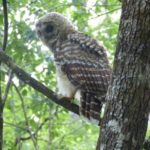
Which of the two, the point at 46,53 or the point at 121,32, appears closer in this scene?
the point at 121,32

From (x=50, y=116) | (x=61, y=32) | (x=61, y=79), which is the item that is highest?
(x=61, y=32)

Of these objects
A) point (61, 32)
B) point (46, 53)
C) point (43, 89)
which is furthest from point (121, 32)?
point (46, 53)

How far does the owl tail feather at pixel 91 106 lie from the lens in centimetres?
406

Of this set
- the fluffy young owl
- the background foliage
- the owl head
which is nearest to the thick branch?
the fluffy young owl

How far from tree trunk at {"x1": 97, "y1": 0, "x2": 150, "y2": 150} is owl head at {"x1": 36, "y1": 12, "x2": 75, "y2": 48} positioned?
2.92 metres

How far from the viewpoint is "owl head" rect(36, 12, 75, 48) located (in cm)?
561

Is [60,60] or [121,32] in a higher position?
[121,32]

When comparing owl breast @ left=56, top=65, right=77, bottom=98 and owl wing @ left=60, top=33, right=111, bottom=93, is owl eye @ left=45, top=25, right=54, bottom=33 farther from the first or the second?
owl breast @ left=56, top=65, right=77, bottom=98

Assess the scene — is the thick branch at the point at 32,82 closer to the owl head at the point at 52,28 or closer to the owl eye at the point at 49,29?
the owl head at the point at 52,28

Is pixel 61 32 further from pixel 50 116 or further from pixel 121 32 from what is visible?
pixel 121 32

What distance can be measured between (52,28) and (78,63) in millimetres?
1128

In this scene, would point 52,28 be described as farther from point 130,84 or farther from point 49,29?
point 130,84

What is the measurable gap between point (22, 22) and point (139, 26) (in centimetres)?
307

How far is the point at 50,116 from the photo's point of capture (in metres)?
5.79
